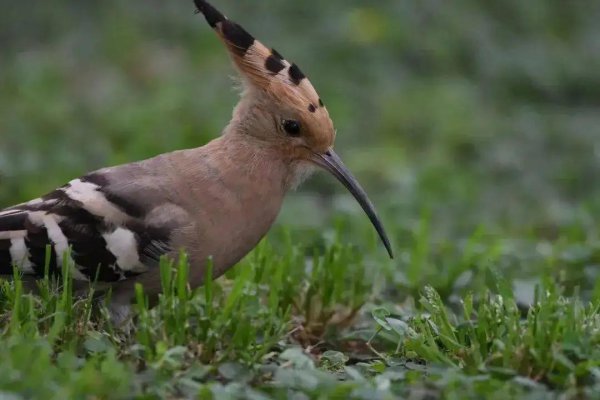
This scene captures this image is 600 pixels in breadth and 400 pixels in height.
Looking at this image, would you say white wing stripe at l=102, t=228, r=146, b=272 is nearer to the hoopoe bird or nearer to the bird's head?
the hoopoe bird

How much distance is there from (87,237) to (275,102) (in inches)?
28.1

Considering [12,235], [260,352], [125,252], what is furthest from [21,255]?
[260,352]

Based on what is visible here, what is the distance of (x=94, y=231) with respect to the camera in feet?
10.3

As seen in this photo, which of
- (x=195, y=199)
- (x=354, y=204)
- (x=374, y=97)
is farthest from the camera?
(x=374, y=97)

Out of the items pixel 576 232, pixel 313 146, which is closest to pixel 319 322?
pixel 313 146

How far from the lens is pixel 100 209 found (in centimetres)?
318

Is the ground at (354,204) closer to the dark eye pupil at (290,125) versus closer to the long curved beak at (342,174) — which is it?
the long curved beak at (342,174)

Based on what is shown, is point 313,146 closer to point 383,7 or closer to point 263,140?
point 263,140

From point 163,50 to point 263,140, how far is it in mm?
4144

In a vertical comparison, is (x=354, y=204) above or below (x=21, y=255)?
above

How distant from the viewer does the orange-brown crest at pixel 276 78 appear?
3.44m

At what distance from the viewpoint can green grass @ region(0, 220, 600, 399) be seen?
2596mm

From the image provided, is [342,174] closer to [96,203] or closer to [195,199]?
[195,199]

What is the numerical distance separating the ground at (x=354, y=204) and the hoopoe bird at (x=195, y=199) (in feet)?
0.38
